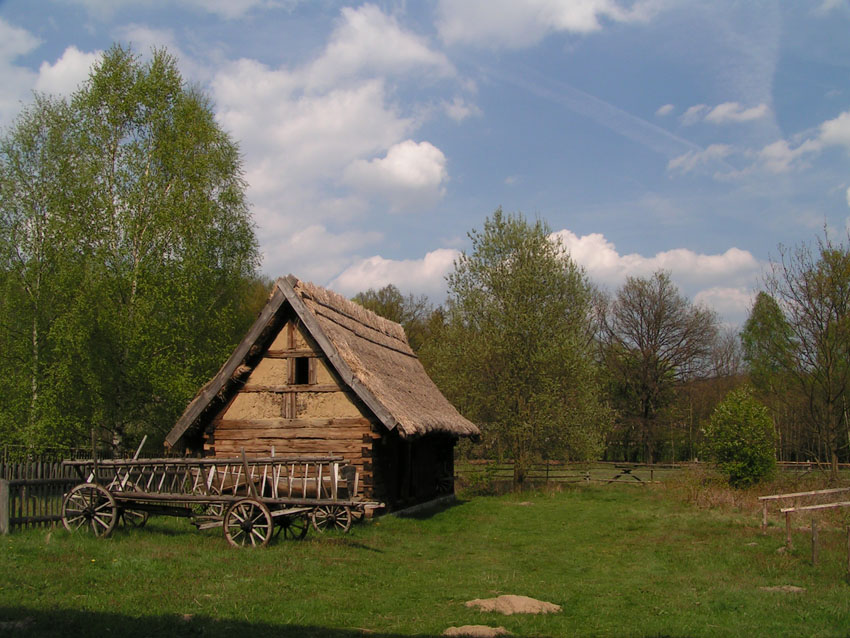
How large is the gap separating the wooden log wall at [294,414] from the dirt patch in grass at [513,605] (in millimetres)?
7372

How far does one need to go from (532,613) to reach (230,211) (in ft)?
69.0

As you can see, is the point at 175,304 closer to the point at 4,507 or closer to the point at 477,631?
the point at 4,507

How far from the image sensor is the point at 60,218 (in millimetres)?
21766

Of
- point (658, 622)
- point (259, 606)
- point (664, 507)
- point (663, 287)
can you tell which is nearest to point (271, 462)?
point (259, 606)

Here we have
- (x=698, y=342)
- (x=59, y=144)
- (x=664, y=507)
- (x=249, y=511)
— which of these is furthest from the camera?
(x=698, y=342)

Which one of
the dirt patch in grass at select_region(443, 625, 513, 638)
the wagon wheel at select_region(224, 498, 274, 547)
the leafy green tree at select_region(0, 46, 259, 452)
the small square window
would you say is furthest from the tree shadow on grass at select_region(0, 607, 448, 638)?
the leafy green tree at select_region(0, 46, 259, 452)

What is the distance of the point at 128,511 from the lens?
13.0m

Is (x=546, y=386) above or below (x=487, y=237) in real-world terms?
below

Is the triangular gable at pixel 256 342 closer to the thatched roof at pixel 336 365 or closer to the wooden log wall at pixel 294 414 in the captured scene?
the thatched roof at pixel 336 365

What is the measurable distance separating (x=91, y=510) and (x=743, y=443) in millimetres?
18461

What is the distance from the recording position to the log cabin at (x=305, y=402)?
16016 millimetres

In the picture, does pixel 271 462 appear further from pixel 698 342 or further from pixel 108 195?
pixel 698 342

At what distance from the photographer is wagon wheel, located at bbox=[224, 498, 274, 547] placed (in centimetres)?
1170

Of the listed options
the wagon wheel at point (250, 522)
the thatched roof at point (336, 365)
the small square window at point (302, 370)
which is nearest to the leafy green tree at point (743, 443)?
the thatched roof at point (336, 365)
